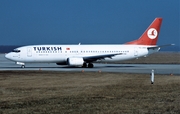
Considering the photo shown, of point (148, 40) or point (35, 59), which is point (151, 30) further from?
point (35, 59)

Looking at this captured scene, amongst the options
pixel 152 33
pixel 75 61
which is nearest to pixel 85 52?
pixel 75 61

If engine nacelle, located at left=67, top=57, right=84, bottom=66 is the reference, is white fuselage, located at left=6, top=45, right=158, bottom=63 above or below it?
above

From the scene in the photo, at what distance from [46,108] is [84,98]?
278cm

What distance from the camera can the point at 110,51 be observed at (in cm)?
4659

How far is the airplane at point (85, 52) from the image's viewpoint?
44500 millimetres

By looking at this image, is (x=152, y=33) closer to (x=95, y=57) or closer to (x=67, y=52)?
(x=95, y=57)

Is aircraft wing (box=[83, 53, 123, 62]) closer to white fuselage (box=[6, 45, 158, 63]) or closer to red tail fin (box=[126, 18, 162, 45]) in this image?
white fuselage (box=[6, 45, 158, 63])

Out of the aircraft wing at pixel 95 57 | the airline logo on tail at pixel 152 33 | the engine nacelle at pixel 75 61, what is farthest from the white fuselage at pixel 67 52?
the airline logo on tail at pixel 152 33

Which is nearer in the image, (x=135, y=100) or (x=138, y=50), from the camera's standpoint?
(x=135, y=100)

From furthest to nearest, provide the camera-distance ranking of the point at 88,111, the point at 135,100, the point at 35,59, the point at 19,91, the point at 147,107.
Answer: the point at 35,59 < the point at 19,91 < the point at 135,100 < the point at 147,107 < the point at 88,111

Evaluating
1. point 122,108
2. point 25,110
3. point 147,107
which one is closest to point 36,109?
point 25,110

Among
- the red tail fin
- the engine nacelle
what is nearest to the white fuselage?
the red tail fin

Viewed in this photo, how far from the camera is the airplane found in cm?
4450

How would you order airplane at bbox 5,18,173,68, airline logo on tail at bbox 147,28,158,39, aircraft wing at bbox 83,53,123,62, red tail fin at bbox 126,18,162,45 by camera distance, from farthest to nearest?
airline logo on tail at bbox 147,28,158,39, red tail fin at bbox 126,18,162,45, aircraft wing at bbox 83,53,123,62, airplane at bbox 5,18,173,68
